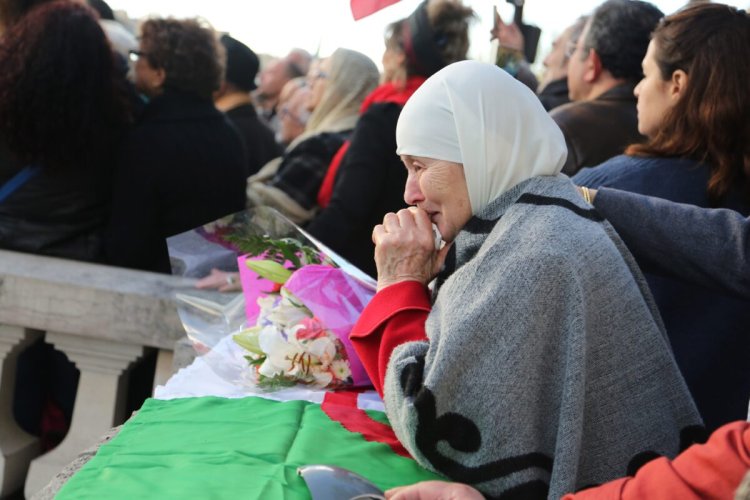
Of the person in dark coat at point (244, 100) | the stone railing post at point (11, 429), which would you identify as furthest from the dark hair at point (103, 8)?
the stone railing post at point (11, 429)

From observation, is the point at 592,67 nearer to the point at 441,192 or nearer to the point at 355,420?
the point at 441,192

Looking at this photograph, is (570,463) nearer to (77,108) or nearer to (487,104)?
(487,104)

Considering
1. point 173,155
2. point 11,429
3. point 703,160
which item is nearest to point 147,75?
point 173,155

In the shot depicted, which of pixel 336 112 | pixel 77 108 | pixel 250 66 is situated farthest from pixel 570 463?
pixel 250 66

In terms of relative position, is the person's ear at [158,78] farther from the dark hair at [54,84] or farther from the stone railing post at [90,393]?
the stone railing post at [90,393]

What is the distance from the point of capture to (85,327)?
4113 millimetres

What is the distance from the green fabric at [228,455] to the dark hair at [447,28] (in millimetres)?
2463

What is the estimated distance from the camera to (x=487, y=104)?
7.74ft

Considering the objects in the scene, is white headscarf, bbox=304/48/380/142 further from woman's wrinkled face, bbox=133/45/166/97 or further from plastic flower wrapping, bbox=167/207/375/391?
plastic flower wrapping, bbox=167/207/375/391

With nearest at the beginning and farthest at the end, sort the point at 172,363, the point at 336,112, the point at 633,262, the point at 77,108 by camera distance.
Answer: the point at 633,262 < the point at 172,363 < the point at 77,108 < the point at 336,112

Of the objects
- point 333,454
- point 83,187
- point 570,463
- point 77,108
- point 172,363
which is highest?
point 570,463

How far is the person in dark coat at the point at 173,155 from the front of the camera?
442 centimetres

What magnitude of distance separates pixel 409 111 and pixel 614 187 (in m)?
0.90

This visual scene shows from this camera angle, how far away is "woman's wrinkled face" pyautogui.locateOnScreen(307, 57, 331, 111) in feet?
18.9
